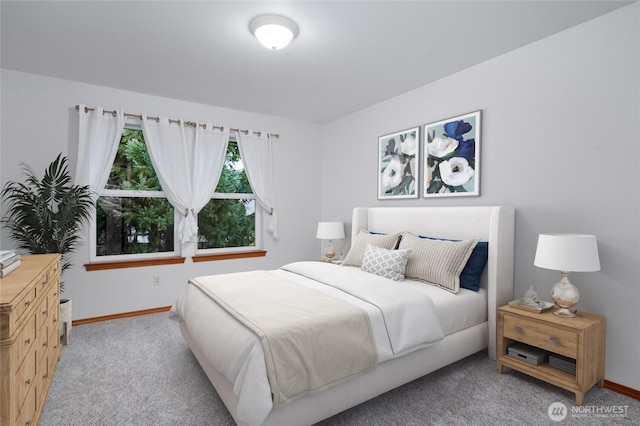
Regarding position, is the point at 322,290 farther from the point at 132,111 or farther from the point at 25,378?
the point at 132,111

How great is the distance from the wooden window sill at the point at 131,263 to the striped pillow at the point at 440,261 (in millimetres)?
2798

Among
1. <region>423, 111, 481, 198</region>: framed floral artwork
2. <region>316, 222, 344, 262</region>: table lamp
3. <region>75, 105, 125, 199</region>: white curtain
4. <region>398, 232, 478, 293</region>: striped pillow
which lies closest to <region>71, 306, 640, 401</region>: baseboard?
<region>398, 232, 478, 293</region>: striped pillow

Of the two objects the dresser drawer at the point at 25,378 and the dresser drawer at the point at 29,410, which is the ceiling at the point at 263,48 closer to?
the dresser drawer at the point at 25,378

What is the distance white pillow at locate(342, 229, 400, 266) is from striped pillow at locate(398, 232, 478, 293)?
337 millimetres

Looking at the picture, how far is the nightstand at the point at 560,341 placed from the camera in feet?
6.71

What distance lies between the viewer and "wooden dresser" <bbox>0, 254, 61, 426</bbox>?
1375mm

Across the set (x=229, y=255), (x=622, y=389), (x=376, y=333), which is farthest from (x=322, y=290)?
(x=229, y=255)

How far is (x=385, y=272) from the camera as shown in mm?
2885

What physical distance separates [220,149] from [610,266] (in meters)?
4.04

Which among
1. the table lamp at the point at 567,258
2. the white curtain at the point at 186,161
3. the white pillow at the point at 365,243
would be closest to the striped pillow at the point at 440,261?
the white pillow at the point at 365,243

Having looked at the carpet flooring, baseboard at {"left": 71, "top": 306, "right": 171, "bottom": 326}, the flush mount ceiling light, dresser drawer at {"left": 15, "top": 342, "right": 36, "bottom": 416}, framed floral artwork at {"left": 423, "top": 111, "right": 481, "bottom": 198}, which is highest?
the flush mount ceiling light

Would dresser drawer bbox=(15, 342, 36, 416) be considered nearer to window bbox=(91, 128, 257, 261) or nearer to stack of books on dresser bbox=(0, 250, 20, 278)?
stack of books on dresser bbox=(0, 250, 20, 278)

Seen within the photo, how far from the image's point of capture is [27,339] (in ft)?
5.52

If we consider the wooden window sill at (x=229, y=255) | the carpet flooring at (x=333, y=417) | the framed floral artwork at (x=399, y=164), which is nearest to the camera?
the carpet flooring at (x=333, y=417)
